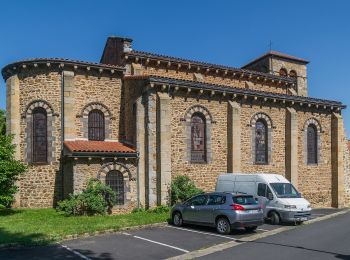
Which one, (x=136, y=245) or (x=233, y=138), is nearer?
(x=136, y=245)

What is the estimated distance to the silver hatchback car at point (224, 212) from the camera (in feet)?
44.7

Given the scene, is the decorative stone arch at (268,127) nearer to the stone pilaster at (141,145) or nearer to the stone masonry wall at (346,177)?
the stone masonry wall at (346,177)

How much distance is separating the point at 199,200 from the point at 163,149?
509 cm

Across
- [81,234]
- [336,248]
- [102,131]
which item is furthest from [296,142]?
[81,234]

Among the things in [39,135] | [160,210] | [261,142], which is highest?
[39,135]

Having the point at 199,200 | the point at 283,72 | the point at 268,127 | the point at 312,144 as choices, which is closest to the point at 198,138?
the point at 268,127

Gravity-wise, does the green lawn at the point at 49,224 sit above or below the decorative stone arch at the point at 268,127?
below

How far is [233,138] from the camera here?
72.4 ft

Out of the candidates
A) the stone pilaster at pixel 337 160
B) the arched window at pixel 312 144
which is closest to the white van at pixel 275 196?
the arched window at pixel 312 144

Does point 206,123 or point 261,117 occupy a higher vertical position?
point 261,117

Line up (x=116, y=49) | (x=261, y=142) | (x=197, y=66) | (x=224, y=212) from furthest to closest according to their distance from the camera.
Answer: (x=197, y=66) → (x=116, y=49) → (x=261, y=142) → (x=224, y=212)

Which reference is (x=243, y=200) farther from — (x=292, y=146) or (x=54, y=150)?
(x=292, y=146)

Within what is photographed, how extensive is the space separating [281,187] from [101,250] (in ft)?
30.5

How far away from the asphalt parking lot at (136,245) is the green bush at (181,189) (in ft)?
14.7
